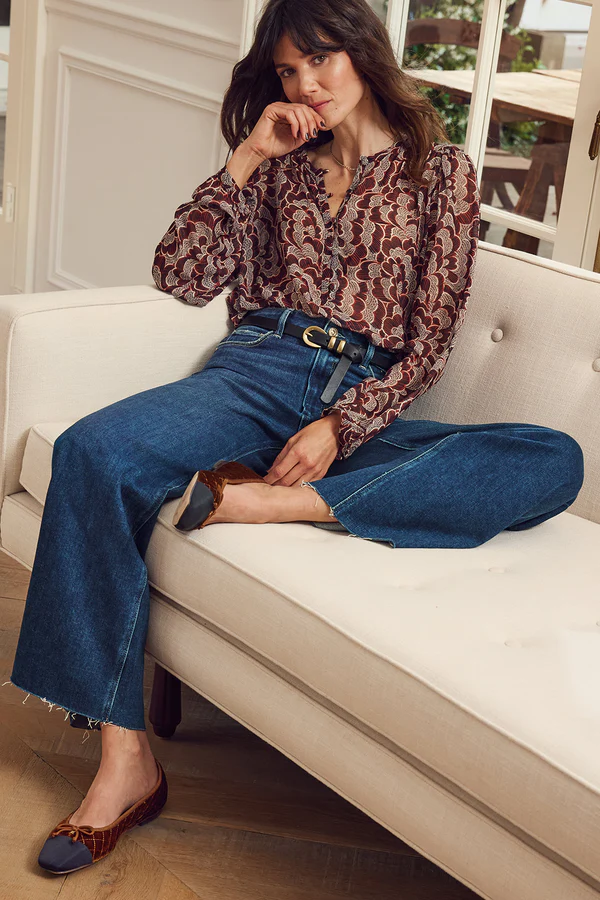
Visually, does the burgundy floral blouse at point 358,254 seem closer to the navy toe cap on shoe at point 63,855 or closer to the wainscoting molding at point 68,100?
the navy toe cap on shoe at point 63,855

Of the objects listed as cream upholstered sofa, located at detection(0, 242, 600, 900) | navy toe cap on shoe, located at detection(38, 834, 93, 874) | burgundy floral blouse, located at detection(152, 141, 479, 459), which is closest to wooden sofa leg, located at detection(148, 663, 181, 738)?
cream upholstered sofa, located at detection(0, 242, 600, 900)

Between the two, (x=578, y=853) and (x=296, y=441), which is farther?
(x=296, y=441)

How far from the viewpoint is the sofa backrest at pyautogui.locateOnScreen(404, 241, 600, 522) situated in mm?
1648

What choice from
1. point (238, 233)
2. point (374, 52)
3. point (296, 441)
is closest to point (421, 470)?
point (296, 441)

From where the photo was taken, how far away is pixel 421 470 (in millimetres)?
1434

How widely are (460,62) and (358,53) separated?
881mm

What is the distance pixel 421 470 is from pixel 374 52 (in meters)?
0.71

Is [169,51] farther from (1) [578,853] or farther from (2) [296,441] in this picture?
(1) [578,853]

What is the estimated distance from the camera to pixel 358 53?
1.65 metres

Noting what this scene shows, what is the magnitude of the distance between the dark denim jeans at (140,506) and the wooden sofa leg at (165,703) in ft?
0.57

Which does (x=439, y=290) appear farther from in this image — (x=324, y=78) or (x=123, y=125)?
(x=123, y=125)

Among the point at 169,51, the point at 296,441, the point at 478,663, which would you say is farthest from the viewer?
the point at 169,51

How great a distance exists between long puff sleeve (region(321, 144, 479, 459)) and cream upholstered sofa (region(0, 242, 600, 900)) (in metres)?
0.14

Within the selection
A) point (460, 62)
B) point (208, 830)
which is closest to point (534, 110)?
point (460, 62)
